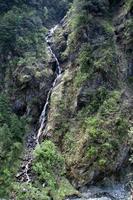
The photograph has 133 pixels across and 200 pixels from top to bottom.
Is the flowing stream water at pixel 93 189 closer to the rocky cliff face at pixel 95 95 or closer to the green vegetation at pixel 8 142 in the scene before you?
the green vegetation at pixel 8 142

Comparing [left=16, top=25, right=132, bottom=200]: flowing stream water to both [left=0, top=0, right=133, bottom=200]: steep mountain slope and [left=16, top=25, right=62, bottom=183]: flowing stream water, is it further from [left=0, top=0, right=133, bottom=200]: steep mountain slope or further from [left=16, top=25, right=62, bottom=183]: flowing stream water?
[left=0, top=0, right=133, bottom=200]: steep mountain slope

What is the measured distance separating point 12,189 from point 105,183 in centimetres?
757

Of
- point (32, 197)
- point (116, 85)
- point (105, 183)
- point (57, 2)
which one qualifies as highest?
point (57, 2)

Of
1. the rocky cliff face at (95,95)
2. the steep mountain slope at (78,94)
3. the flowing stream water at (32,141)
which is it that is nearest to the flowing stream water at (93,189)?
the flowing stream water at (32,141)

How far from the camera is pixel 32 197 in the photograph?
29.1 m

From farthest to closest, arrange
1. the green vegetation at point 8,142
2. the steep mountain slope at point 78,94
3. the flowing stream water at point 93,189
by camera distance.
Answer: the steep mountain slope at point 78,94
the green vegetation at point 8,142
the flowing stream water at point 93,189

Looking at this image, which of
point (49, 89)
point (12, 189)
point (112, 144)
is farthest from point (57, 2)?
point (12, 189)

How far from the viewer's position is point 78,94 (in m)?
38.2

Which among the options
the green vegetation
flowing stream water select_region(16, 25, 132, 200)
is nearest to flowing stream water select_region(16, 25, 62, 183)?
flowing stream water select_region(16, 25, 132, 200)

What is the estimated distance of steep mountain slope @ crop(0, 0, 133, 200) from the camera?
32.8 metres

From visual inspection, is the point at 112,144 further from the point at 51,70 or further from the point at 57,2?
the point at 57,2

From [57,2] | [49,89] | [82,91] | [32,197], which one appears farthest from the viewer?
[57,2]

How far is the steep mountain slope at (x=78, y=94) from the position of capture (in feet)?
108

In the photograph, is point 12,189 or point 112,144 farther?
point 112,144
